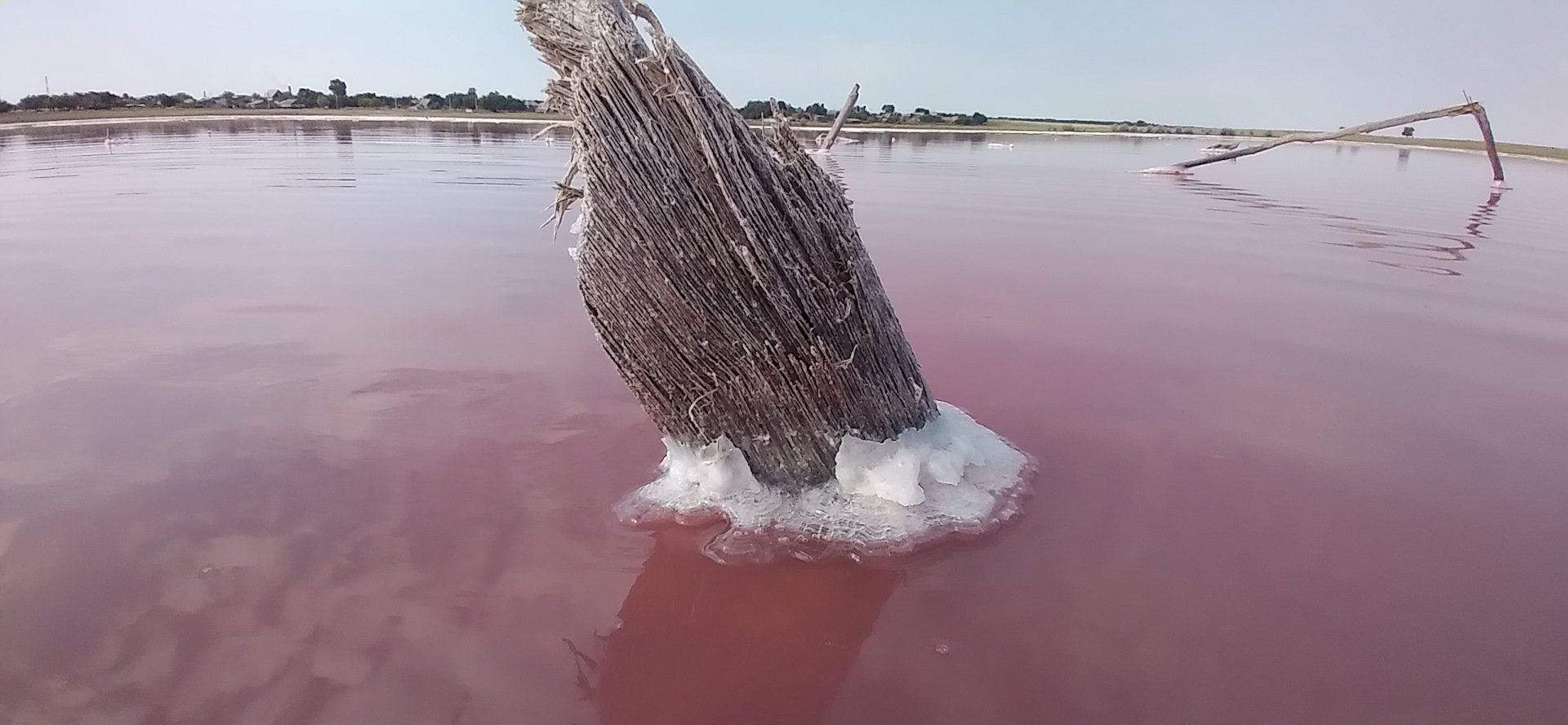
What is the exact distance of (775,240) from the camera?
11.1 feet

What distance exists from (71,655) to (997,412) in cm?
496

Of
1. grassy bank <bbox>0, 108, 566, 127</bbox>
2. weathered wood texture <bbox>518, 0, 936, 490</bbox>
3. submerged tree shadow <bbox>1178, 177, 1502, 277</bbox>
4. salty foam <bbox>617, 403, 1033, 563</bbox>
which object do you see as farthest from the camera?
grassy bank <bbox>0, 108, 566, 127</bbox>

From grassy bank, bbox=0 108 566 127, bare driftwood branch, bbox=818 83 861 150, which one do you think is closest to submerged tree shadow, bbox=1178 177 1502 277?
bare driftwood branch, bbox=818 83 861 150

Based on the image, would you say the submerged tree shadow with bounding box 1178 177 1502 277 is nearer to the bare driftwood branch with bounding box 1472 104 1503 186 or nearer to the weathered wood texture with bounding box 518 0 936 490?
the bare driftwood branch with bounding box 1472 104 1503 186

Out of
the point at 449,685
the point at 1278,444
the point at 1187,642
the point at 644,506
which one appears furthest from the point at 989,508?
the point at 449,685

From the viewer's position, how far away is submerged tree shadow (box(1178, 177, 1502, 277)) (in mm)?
10211

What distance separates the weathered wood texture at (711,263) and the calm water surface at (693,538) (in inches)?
28.2

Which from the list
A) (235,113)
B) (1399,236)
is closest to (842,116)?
(1399,236)

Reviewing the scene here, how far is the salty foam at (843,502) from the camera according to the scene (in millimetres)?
3703

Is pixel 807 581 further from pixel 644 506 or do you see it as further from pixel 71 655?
pixel 71 655

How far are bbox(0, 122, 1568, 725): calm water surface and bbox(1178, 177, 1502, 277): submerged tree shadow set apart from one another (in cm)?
132

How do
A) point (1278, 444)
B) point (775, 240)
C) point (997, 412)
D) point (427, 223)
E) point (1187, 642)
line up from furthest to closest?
point (427, 223) < point (997, 412) < point (1278, 444) < point (775, 240) < point (1187, 642)

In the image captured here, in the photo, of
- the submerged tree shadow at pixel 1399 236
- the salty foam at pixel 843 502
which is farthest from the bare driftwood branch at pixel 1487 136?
the salty foam at pixel 843 502

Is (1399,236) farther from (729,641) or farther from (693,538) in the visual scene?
(729,641)
